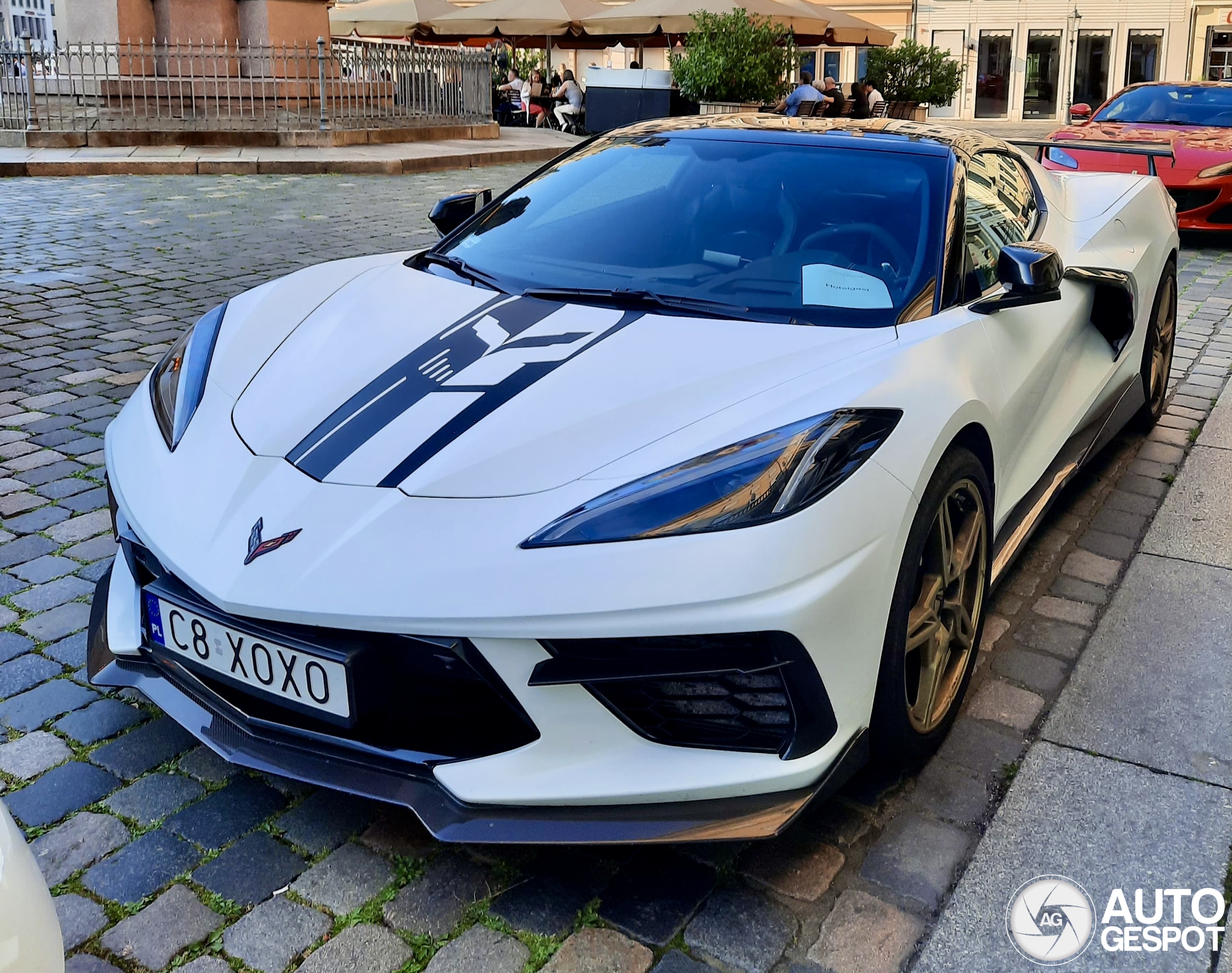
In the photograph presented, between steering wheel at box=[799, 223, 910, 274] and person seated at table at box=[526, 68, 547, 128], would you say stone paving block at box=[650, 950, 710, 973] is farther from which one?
person seated at table at box=[526, 68, 547, 128]

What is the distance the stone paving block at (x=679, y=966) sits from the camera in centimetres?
201

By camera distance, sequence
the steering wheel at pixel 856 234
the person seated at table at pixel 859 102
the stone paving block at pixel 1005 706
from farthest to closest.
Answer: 1. the person seated at table at pixel 859 102
2. the steering wheel at pixel 856 234
3. the stone paving block at pixel 1005 706

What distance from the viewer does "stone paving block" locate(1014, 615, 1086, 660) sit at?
311 cm

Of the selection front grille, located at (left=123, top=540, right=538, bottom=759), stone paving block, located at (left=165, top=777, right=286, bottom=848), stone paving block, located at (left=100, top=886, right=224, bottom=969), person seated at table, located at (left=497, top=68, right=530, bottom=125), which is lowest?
stone paving block, located at (left=100, top=886, right=224, bottom=969)

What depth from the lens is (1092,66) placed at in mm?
37438

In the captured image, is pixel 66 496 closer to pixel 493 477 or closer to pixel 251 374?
pixel 251 374

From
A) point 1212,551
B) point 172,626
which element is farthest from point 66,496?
point 1212,551

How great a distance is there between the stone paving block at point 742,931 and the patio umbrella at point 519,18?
2039 centimetres

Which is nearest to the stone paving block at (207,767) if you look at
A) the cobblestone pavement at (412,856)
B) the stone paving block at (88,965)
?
the cobblestone pavement at (412,856)

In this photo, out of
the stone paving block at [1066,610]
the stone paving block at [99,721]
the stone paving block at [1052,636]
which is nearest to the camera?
the stone paving block at [99,721]

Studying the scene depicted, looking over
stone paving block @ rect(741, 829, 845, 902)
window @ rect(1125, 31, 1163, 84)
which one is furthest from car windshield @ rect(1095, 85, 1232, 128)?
window @ rect(1125, 31, 1163, 84)

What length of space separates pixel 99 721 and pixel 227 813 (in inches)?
20.3

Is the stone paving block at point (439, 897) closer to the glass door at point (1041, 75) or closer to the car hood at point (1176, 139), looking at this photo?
the car hood at point (1176, 139)

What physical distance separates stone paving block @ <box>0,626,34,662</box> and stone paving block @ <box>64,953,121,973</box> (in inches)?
46.8
